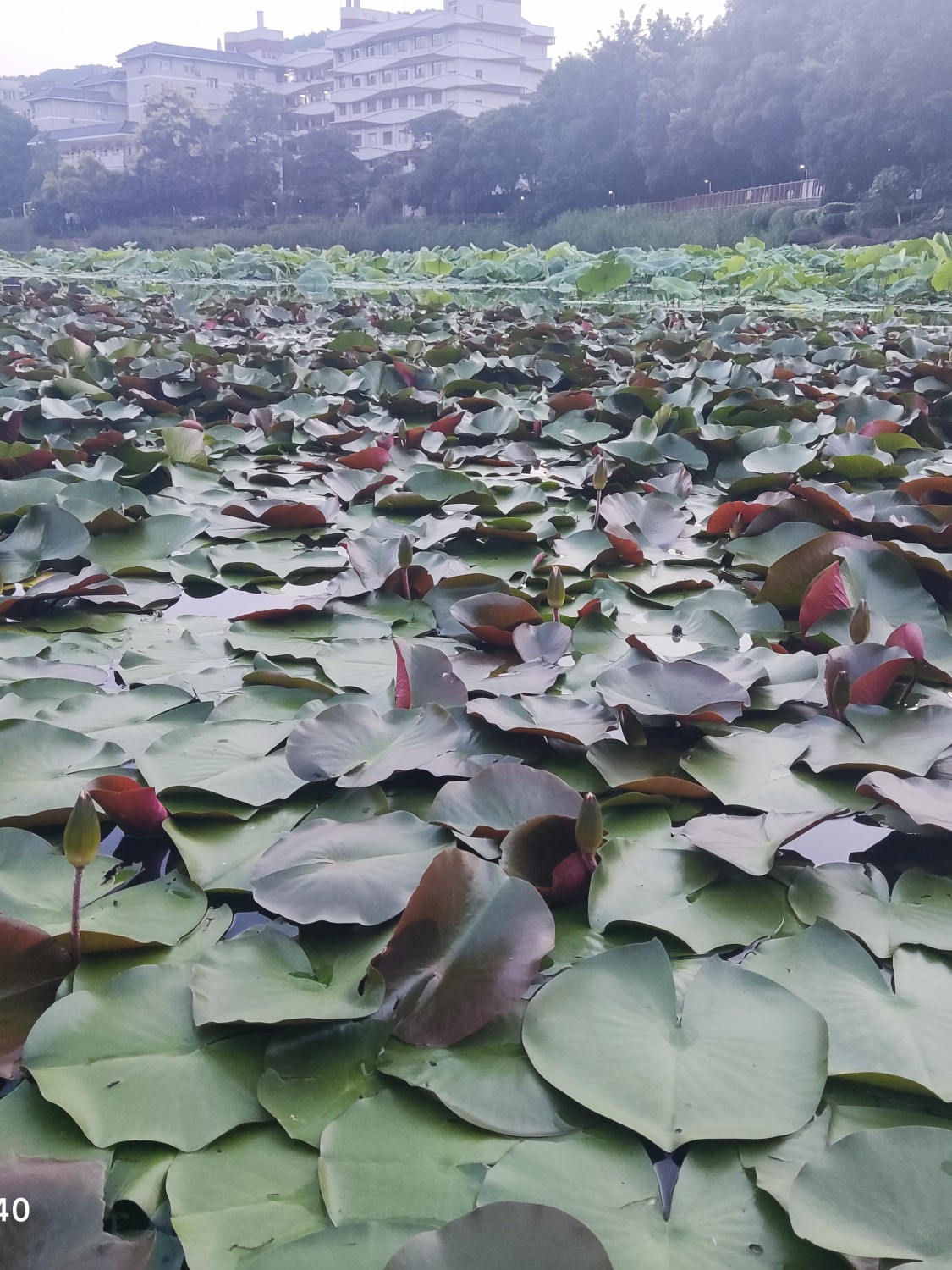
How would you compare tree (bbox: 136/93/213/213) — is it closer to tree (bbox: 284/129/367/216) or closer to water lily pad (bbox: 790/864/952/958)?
tree (bbox: 284/129/367/216)

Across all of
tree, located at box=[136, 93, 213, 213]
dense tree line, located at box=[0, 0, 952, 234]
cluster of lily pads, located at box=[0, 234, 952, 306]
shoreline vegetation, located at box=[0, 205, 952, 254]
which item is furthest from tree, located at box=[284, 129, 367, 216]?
cluster of lily pads, located at box=[0, 234, 952, 306]

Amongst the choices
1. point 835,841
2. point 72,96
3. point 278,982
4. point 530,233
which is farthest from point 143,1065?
point 72,96

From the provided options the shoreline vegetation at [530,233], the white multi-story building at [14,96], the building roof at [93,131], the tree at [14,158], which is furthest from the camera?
the white multi-story building at [14,96]

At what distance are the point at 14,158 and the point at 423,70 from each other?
71.1 ft

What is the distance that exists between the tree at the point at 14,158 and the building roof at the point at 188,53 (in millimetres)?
20521

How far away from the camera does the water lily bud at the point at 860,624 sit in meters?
0.91

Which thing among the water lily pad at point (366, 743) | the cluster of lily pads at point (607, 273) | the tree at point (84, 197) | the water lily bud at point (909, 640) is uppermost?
the tree at point (84, 197)

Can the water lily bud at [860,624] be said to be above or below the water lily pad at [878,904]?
above

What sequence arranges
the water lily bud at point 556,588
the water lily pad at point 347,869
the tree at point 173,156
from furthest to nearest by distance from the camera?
the tree at point 173,156
the water lily bud at point 556,588
the water lily pad at point 347,869

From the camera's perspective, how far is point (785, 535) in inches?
53.4

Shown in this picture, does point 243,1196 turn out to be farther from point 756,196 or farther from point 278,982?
point 756,196

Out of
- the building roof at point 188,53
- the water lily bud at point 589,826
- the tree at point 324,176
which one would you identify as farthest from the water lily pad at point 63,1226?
the building roof at point 188,53

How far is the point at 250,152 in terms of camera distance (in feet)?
96.0

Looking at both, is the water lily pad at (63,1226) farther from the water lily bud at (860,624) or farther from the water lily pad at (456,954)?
the water lily bud at (860,624)
